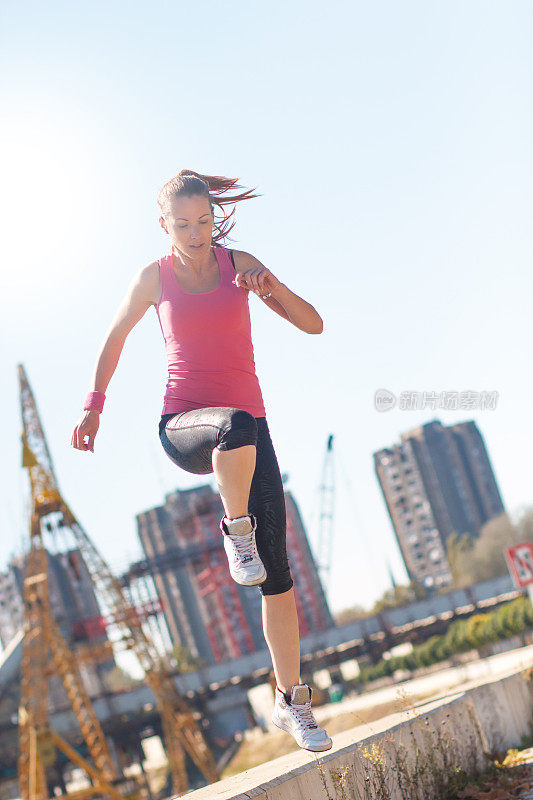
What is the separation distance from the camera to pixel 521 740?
6699 millimetres

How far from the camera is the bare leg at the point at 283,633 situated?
4203mm

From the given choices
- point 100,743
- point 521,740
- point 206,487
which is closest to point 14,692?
point 100,743

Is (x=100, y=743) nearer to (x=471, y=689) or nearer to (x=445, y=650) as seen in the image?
(x=445, y=650)

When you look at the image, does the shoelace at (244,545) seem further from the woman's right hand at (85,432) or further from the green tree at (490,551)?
the green tree at (490,551)

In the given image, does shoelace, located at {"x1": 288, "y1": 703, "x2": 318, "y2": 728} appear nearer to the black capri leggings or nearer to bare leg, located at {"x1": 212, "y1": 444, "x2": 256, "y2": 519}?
the black capri leggings

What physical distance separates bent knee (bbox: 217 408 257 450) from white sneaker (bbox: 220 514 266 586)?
1.00ft

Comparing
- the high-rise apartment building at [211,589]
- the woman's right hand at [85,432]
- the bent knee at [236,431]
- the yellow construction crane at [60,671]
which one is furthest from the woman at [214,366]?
the high-rise apartment building at [211,589]

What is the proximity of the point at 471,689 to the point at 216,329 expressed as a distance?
3.38 meters

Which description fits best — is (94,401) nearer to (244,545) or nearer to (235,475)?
(235,475)

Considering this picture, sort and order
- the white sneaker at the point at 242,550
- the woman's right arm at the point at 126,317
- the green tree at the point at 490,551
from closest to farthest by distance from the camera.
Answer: the white sneaker at the point at 242,550 < the woman's right arm at the point at 126,317 < the green tree at the point at 490,551

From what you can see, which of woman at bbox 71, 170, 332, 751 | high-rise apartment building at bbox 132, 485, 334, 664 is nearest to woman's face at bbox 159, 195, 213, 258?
woman at bbox 71, 170, 332, 751

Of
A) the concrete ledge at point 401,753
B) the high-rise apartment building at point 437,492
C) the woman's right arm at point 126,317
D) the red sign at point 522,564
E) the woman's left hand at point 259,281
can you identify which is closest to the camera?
the woman's left hand at point 259,281

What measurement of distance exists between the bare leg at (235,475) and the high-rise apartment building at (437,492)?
432 ft

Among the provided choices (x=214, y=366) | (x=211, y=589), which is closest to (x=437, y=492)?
(x=211, y=589)
